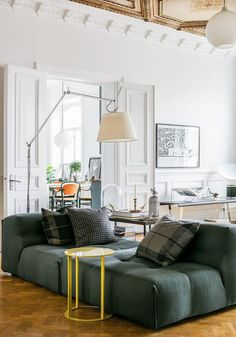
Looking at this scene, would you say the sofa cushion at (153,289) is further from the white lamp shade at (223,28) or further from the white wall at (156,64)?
the white wall at (156,64)

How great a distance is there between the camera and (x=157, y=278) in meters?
3.34

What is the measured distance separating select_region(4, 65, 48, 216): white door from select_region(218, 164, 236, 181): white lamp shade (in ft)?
12.3

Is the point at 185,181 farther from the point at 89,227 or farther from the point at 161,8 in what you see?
the point at 161,8

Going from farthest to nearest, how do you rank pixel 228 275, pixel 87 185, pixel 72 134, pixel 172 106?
1. pixel 72 134
2. pixel 87 185
3. pixel 172 106
4. pixel 228 275

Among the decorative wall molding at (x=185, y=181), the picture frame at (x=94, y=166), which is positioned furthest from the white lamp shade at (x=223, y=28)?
the picture frame at (x=94, y=166)

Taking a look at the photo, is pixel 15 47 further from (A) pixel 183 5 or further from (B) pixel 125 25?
(A) pixel 183 5

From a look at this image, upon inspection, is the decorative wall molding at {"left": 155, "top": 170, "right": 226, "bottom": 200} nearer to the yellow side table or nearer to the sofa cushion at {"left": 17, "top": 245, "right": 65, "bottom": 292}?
the sofa cushion at {"left": 17, "top": 245, "right": 65, "bottom": 292}

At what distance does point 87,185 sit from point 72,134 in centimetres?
276

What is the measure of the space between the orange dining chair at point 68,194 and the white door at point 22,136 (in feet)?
9.43

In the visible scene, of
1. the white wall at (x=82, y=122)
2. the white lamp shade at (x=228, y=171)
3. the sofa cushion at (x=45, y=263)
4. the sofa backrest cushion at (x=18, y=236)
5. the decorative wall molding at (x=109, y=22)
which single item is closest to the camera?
the sofa cushion at (x=45, y=263)

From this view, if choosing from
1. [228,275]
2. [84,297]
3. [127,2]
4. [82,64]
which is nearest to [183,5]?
[127,2]

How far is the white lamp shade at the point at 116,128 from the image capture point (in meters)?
5.07

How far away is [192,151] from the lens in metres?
8.76

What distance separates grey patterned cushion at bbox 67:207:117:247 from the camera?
4.58m
